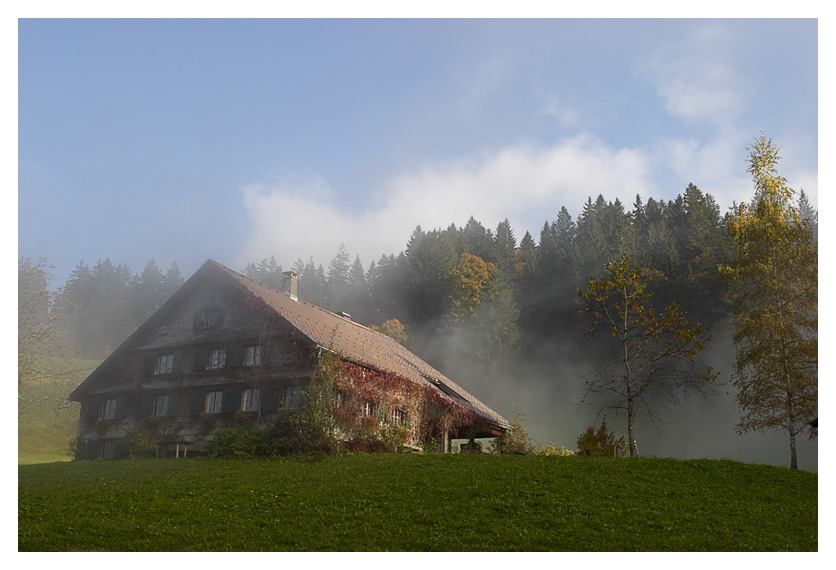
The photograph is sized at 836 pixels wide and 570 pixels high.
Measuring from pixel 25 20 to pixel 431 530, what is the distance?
13.4 meters

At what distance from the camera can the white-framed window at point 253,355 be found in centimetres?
2498

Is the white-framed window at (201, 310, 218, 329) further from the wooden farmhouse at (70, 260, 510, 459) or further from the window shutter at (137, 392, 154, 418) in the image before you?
the window shutter at (137, 392, 154, 418)

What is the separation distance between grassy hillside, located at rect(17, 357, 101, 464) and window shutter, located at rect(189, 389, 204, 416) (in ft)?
21.4

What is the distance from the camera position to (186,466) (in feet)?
66.8

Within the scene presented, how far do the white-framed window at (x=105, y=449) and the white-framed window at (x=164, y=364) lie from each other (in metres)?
3.83

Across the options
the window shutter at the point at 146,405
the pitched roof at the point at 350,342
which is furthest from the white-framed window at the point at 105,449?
the pitched roof at the point at 350,342

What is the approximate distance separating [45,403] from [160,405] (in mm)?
5934

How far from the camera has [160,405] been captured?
1059 inches

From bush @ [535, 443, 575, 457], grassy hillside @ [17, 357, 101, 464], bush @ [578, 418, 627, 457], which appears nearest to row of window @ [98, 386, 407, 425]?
grassy hillside @ [17, 357, 101, 464]

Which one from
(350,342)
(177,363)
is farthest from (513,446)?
(177,363)

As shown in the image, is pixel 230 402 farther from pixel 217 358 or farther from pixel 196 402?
pixel 217 358

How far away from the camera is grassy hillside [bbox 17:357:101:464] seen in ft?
90.2

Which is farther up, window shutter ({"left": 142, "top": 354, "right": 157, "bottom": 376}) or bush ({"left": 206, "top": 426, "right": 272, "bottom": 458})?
window shutter ({"left": 142, "top": 354, "right": 157, "bottom": 376})

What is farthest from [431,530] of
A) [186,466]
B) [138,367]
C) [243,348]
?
[138,367]
